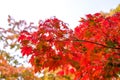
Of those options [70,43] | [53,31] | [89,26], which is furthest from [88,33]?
[53,31]

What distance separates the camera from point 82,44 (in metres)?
6.44

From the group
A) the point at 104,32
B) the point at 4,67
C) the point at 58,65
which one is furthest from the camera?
the point at 4,67

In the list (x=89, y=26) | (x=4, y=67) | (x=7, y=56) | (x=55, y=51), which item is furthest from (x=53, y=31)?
(x=7, y=56)

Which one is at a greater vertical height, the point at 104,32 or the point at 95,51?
the point at 104,32

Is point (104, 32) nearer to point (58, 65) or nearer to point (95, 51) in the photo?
point (95, 51)

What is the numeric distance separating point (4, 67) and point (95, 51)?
7624 millimetres

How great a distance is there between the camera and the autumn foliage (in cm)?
558

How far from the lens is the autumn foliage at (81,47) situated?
5582 millimetres

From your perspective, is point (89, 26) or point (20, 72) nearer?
point (89, 26)

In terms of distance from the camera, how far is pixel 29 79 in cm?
1319

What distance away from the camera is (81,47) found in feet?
21.2

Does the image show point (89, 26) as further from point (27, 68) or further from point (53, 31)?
point (27, 68)

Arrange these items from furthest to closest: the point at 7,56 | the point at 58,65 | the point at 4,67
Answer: the point at 7,56, the point at 4,67, the point at 58,65

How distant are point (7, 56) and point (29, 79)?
1.98m
